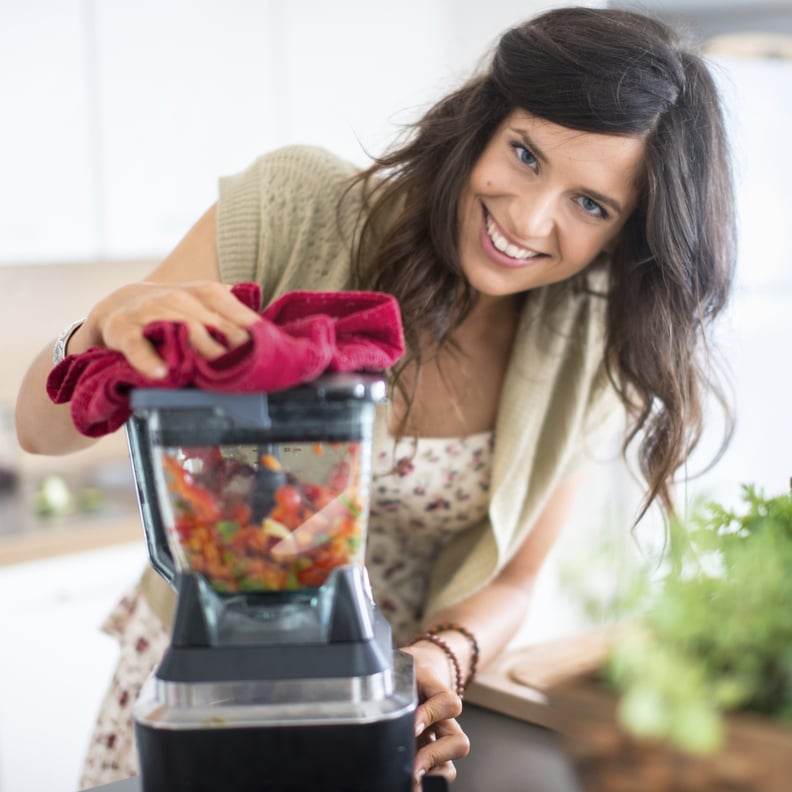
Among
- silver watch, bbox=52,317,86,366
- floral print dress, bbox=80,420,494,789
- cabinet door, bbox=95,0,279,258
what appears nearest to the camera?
silver watch, bbox=52,317,86,366

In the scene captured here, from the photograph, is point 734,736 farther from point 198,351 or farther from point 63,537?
point 63,537

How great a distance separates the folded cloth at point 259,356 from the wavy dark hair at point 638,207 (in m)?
0.39

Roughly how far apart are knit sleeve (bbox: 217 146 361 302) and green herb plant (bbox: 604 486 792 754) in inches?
27.7

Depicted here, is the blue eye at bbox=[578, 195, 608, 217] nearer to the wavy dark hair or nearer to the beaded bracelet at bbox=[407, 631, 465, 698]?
the wavy dark hair

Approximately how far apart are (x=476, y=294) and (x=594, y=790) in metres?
0.81

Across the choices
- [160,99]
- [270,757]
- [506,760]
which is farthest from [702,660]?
[160,99]

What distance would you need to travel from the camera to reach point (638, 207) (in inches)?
44.7

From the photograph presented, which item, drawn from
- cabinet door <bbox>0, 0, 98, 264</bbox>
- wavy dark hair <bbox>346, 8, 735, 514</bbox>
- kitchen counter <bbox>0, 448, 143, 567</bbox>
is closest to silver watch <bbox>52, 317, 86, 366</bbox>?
wavy dark hair <bbox>346, 8, 735, 514</bbox>

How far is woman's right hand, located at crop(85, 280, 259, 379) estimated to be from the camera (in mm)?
662

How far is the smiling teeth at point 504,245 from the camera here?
3.55 ft

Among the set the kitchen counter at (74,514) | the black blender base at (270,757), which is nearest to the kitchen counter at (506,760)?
the black blender base at (270,757)

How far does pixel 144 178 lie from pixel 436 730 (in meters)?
1.83

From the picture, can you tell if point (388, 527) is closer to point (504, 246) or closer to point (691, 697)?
point (504, 246)

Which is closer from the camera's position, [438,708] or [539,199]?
[438,708]
